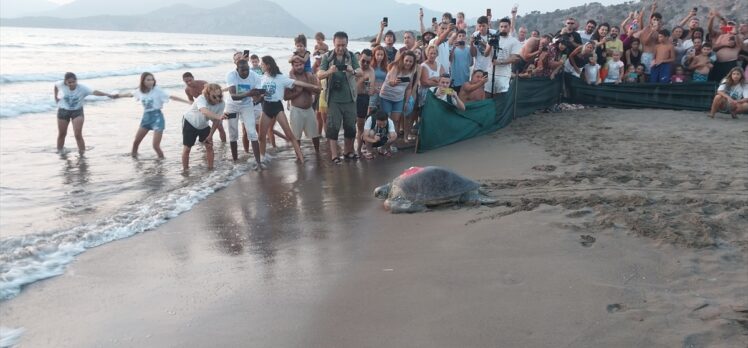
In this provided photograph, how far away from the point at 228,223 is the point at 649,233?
12.2 ft

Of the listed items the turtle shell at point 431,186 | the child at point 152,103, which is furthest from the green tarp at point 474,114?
the child at point 152,103

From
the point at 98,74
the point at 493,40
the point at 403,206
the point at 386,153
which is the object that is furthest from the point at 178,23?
the point at 403,206

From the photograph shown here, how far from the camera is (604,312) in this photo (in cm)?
287

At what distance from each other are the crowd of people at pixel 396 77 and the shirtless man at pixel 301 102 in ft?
0.05

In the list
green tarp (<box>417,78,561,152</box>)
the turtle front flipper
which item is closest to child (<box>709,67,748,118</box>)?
green tarp (<box>417,78,561,152</box>)

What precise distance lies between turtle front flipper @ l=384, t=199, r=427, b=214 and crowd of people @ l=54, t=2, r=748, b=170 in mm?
2614

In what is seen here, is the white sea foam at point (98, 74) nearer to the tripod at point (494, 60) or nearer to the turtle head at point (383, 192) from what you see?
the tripod at point (494, 60)

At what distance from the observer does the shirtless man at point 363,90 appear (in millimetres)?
7762

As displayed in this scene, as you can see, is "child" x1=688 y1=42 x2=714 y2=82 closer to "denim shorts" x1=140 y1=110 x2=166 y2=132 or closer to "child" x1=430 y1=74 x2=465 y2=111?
"child" x1=430 y1=74 x2=465 y2=111

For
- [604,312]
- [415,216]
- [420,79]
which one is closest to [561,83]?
[420,79]

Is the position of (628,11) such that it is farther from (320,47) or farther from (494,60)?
(320,47)

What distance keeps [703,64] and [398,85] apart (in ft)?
22.8

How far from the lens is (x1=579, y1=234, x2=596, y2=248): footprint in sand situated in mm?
3790

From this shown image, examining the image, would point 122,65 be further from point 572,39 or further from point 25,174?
point 572,39
